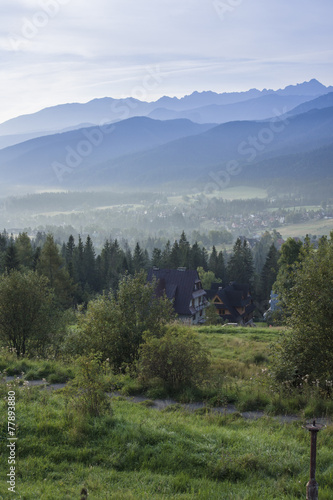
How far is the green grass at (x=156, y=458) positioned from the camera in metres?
6.07

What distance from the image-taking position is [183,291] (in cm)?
4984

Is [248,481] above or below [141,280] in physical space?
below

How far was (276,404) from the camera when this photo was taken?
10.0m

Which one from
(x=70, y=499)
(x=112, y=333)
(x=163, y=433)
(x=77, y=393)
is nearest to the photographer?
(x=70, y=499)

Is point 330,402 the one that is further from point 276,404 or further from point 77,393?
point 77,393

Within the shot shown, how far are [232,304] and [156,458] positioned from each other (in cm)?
5491

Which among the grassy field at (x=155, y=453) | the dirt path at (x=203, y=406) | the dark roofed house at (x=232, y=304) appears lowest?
the dark roofed house at (x=232, y=304)

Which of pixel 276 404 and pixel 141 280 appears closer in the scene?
pixel 276 404

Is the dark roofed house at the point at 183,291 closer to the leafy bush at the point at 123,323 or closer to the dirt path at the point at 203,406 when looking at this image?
the leafy bush at the point at 123,323

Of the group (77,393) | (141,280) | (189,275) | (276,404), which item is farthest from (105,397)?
(189,275)

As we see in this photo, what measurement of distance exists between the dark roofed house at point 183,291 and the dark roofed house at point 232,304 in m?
8.35

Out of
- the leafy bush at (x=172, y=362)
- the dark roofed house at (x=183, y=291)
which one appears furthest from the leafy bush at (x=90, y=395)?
the dark roofed house at (x=183, y=291)

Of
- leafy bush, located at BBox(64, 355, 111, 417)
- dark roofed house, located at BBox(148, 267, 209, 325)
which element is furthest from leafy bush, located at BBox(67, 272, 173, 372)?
dark roofed house, located at BBox(148, 267, 209, 325)

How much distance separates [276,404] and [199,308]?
41.9 m
